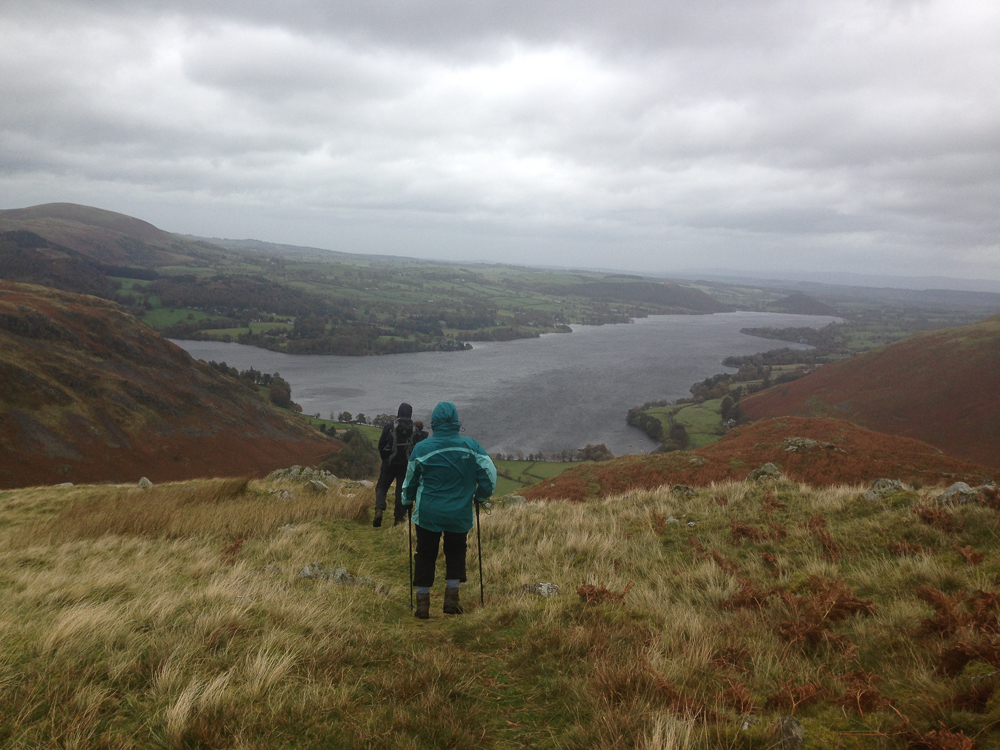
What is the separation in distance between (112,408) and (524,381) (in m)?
68.5

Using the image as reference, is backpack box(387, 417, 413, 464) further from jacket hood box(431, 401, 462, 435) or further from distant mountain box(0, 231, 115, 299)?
distant mountain box(0, 231, 115, 299)

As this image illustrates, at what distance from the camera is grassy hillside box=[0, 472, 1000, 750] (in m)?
2.91

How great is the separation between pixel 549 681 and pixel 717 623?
189 cm

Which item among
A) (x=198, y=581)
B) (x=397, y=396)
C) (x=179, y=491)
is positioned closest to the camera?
(x=198, y=581)

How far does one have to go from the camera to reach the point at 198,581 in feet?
19.2

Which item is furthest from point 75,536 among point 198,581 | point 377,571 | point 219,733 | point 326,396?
point 326,396

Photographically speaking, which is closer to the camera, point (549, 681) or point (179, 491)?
point (549, 681)

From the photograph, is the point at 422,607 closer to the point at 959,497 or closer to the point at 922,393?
the point at 959,497

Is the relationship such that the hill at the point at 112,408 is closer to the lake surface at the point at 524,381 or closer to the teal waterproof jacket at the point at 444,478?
the lake surface at the point at 524,381

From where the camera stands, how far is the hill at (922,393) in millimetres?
42969

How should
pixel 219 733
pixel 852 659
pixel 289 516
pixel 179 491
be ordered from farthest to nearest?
pixel 179 491 < pixel 289 516 < pixel 852 659 < pixel 219 733

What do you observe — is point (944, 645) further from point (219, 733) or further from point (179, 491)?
point (179, 491)

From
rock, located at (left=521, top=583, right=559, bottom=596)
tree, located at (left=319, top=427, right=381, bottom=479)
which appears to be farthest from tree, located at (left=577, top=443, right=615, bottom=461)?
rock, located at (left=521, top=583, right=559, bottom=596)

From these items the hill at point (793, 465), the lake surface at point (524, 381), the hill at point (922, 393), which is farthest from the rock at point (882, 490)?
the lake surface at point (524, 381)
